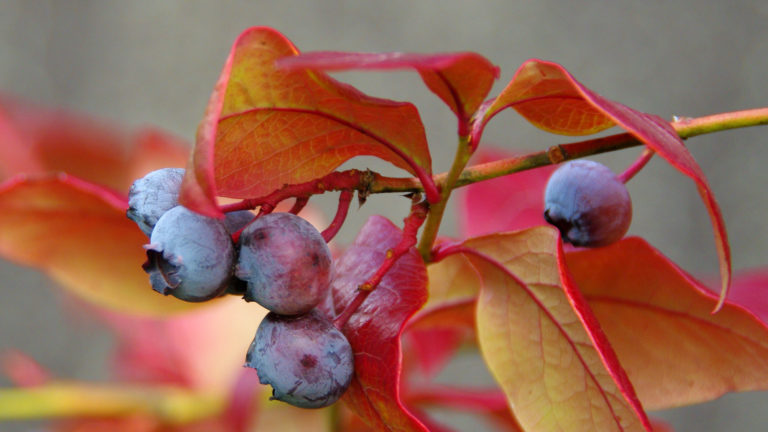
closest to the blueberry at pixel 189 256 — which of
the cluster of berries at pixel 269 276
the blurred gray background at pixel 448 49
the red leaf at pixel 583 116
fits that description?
the cluster of berries at pixel 269 276

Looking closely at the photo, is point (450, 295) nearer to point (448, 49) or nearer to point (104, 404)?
point (104, 404)

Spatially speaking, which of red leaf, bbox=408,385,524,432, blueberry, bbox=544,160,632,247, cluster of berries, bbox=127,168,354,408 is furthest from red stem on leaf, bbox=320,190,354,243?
red leaf, bbox=408,385,524,432

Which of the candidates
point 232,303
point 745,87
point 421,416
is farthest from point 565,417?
point 745,87

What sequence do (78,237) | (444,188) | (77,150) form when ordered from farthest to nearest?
1. (77,150)
2. (78,237)
3. (444,188)

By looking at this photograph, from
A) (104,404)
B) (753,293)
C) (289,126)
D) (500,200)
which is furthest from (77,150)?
(753,293)

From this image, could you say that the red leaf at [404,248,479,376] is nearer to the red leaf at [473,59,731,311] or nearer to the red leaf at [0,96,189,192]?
the red leaf at [473,59,731,311]

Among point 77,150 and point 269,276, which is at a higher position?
point 269,276
